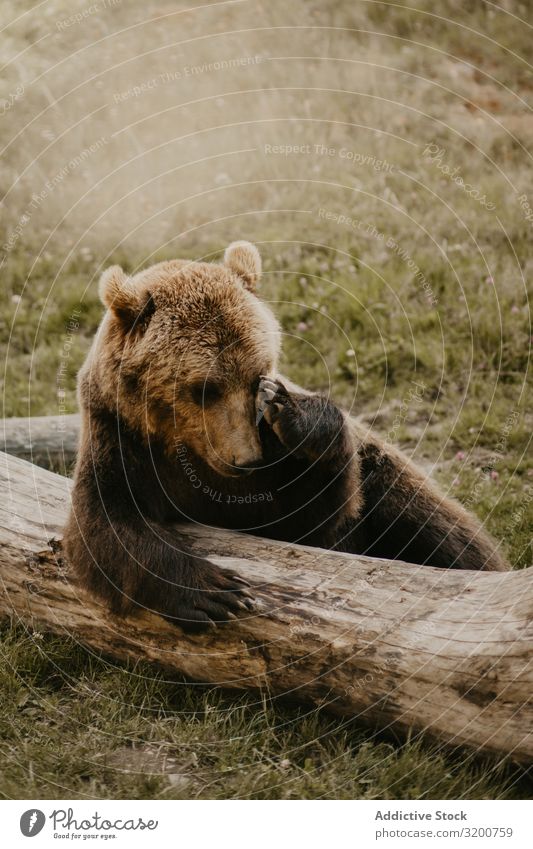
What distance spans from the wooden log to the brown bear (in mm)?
2643

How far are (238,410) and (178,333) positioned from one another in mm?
507

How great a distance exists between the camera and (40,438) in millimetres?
7664

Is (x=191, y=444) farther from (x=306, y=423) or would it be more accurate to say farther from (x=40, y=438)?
(x=40, y=438)

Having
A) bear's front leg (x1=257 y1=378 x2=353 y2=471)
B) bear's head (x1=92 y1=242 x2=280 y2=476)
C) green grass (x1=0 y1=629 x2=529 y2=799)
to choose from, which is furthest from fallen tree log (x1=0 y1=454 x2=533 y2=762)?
bear's head (x1=92 y1=242 x2=280 y2=476)

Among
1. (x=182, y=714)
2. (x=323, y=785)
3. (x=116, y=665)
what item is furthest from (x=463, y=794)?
(x=116, y=665)

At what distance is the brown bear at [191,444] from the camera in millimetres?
4543

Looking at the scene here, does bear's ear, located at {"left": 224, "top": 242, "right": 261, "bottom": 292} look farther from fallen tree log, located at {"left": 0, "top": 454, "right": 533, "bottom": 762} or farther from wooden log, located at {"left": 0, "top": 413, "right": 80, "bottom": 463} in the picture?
wooden log, located at {"left": 0, "top": 413, "right": 80, "bottom": 463}

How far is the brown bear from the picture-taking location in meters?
4.54

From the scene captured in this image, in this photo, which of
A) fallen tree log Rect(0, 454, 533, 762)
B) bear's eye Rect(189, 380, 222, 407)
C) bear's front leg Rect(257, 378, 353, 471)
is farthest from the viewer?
bear's front leg Rect(257, 378, 353, 471)

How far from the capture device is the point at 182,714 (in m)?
4.71

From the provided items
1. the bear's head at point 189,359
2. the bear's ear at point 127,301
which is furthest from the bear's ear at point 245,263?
the bear's ear at point 127,301

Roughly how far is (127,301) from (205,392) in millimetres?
646

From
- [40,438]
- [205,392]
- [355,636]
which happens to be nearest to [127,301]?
[205,392]

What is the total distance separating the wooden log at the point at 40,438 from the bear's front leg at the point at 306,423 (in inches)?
126
